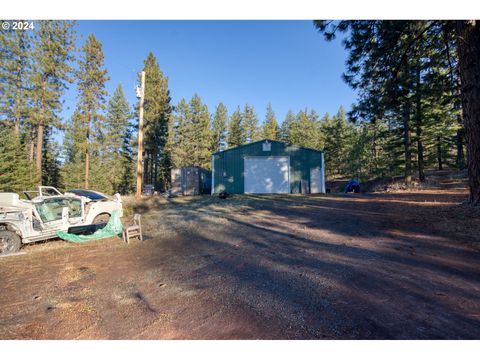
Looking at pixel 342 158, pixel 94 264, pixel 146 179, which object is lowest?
pixel 94 264

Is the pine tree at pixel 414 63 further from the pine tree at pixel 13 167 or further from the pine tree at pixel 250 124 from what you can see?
the pine tree at pixel 250 124

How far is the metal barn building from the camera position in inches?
703

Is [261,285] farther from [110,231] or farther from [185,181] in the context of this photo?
[185,181]

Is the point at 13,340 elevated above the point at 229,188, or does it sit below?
below

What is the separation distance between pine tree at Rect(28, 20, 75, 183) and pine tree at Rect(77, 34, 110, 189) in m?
2.27

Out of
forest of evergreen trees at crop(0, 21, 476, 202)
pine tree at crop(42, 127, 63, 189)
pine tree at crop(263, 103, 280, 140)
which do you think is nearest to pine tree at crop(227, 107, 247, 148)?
forest of evergreen trees at crop(0, 21, 476, 202)

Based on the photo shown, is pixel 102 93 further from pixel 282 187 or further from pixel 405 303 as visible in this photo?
pixel 405 303

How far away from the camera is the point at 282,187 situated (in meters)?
17.8

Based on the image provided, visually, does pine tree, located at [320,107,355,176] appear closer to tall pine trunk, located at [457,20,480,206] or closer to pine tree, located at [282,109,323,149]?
pine tree, located at [282,109,323,149]

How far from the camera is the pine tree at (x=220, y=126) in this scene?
4334 cm

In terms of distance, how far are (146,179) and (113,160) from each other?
6.27 meters

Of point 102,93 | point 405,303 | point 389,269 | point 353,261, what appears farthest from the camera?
point 102,93

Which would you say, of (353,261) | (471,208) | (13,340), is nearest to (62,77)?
(13,340)

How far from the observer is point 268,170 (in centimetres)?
1803
